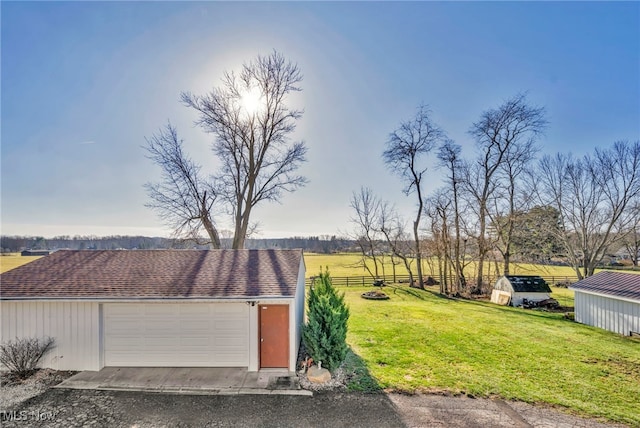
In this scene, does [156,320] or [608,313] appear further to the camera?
[608,313]

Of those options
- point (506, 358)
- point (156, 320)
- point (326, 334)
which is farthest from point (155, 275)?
point (506, 358)

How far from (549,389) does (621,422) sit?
144 cm

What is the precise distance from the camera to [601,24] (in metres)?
10.3

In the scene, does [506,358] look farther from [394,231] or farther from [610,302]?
[394,231]

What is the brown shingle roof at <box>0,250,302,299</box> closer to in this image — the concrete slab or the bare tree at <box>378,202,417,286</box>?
the concrete slab

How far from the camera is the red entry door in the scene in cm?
811

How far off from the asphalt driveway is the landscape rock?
542mm

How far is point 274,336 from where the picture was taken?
813cm

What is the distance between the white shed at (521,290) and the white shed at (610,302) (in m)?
3.95

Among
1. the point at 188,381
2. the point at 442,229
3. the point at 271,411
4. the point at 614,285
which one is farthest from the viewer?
the point at 442,229

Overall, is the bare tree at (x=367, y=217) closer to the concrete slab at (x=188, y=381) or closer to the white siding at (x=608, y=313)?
the white siding at (x=608, y=313)

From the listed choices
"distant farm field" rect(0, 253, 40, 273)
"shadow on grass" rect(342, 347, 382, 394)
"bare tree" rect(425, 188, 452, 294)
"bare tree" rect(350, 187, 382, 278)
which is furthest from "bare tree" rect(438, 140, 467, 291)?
"distant farm field" rect(0, 253, 40, 273)

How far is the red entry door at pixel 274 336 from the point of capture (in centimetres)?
811

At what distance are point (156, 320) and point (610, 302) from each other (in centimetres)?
1870
